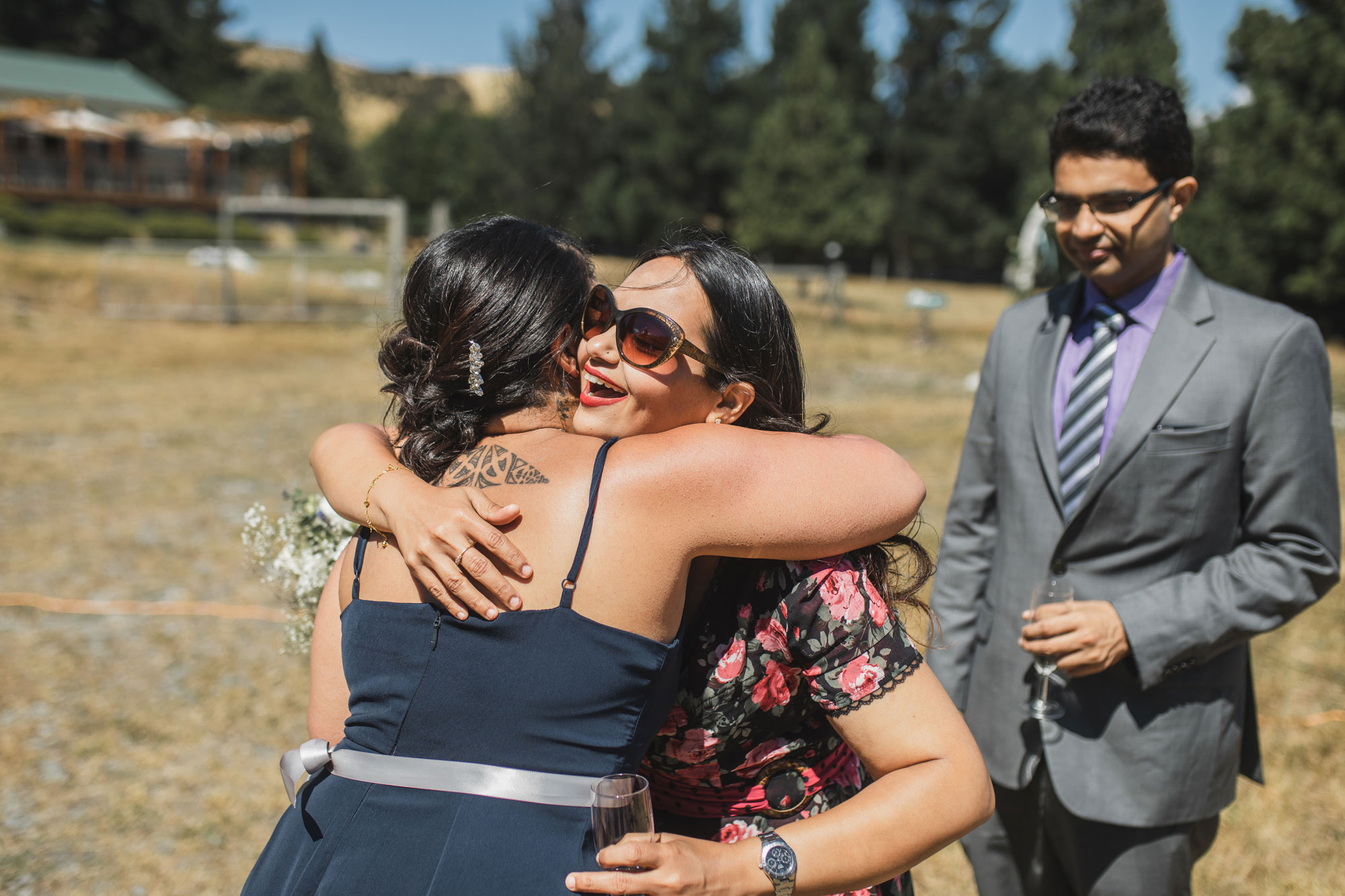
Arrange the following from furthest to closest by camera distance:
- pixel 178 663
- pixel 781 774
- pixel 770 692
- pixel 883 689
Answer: pixel 178 663, pixel 781 774, pixel 770 692, pixel 883 689

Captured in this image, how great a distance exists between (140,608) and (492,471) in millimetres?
6161

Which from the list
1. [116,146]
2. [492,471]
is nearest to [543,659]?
[492,471]

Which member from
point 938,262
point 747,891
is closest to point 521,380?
point 747,891

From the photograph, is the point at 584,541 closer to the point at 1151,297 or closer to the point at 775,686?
the point at 775,686

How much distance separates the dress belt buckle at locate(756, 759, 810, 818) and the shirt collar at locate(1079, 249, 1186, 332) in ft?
5.08

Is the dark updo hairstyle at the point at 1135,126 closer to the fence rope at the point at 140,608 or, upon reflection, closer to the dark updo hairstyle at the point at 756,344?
the dark updo hairstyle at the point at 756,344

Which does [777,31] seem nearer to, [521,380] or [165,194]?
[165,194]

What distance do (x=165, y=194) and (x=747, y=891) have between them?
49.2 meters

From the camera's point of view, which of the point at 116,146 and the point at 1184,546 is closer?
the point at 1184,546

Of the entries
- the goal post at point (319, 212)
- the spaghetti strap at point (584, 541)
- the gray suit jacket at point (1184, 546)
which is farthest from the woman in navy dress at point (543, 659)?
the goal post at point (319, 212)

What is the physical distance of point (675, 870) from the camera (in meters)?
1.29

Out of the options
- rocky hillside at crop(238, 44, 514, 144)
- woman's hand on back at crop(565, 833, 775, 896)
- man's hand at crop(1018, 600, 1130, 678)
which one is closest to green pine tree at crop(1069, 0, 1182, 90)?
man's hand at crop(1018, 600, 1130, 678)

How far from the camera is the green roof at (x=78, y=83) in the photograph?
47812 mm

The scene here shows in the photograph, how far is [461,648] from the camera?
53.0 inches
